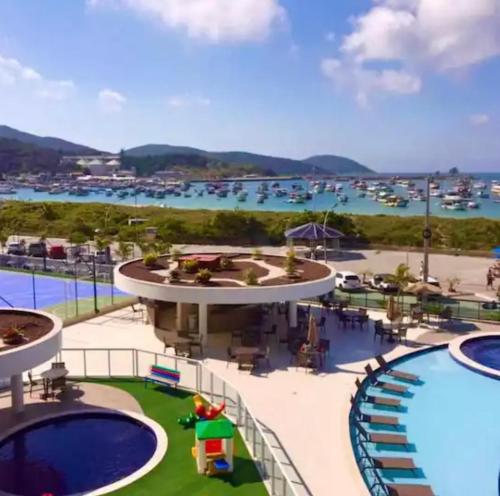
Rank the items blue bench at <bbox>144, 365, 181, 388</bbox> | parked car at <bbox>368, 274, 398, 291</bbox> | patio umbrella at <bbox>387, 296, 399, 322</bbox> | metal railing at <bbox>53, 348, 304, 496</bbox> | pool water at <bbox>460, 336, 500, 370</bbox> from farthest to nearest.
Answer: parked car at <bbox>368, 274, 398, 291</bbox>, patio umbrella at <bbox>387, 296, 399, 322</bbox>, pool water at <bbox>460, 336, 500, 370</bbox>, blue bench at <bbox>144, 365, 181, 388</bbox>, metal railing at <bbox>53, 348, 304, 496</bbox>

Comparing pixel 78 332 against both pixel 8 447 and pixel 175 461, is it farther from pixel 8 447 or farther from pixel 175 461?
pixel 175 461

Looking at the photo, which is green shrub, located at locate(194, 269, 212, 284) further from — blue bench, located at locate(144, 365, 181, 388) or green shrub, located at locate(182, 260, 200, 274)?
blue bench, located at locate(144, 365, 181, 388)

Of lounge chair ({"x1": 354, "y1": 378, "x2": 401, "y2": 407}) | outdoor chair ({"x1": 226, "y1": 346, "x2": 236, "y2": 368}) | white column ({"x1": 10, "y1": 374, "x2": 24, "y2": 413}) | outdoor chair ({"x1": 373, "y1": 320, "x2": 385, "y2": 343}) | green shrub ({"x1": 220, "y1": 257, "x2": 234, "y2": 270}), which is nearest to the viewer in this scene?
white column ({"x1": 10, "y1": 374, "x2": 24, "y2": 413})

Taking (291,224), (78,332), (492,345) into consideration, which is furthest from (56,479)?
(291,224)

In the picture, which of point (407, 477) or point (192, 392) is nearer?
point (407, 477)

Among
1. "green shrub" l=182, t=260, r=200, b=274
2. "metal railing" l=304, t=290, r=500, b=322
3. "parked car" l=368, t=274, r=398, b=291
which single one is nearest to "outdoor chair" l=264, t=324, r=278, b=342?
"green shrub" l=182, t=260, r=200, b=274

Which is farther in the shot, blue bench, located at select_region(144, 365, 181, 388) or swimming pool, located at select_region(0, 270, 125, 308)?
swimming pool, located at select_region(0, 270, 125, 308)
